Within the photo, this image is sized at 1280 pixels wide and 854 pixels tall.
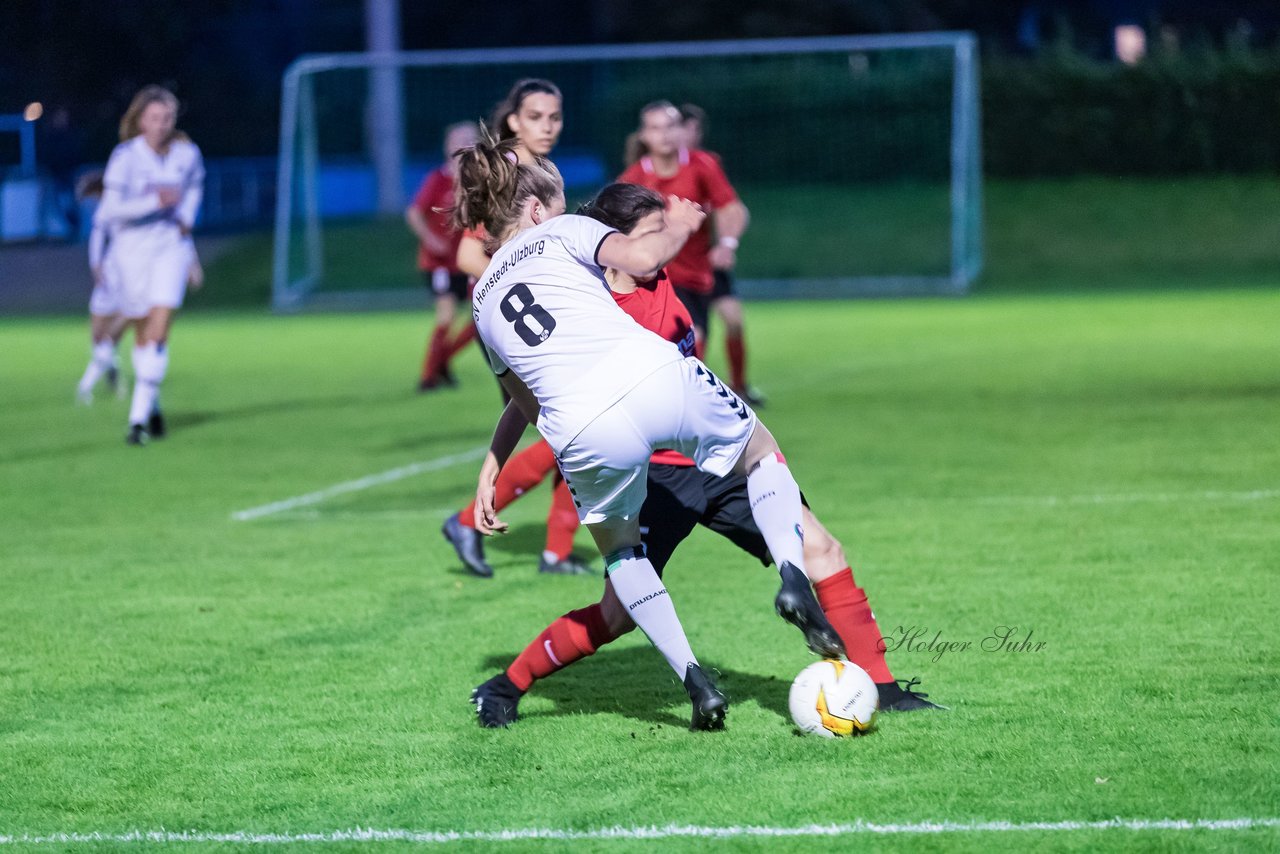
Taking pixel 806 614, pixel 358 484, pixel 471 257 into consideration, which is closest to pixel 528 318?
pixel 806 614

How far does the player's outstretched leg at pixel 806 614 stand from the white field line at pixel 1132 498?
170 inches

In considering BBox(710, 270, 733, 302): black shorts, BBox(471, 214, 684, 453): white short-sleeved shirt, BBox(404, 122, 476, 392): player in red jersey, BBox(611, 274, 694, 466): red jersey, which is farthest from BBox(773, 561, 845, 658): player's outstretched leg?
BBox(404, 122, 476, 392): player in red jersey

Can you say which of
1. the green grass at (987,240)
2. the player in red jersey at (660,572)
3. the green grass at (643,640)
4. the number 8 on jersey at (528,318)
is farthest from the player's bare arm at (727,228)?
the green grass at (987,240)

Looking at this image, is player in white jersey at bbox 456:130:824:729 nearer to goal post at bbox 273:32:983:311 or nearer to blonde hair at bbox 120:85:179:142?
blonde hair at bbox 120:85:179:142

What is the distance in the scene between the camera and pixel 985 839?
151 inches

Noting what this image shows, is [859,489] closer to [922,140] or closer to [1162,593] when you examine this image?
[1162,593]

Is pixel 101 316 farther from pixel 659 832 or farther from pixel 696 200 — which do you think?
pixel 659 832

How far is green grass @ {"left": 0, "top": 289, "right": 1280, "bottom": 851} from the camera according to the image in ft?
13.9

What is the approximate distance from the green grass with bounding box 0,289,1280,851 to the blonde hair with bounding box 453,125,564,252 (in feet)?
4.76

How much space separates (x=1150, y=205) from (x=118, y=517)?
26.0 meters

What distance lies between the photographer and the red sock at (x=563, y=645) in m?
4.91

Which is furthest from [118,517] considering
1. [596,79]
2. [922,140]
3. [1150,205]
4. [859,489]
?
[596,79]

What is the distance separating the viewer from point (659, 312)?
5184mm

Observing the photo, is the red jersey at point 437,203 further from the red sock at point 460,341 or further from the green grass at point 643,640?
the green grass at point 643,640
